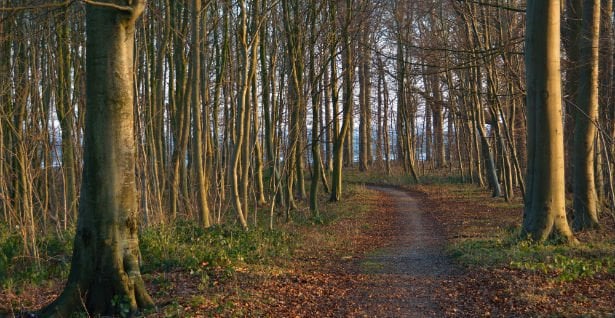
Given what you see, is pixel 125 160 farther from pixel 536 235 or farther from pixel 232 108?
pixel 232 108

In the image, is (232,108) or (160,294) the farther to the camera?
(232,108)

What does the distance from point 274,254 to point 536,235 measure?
16.9ft

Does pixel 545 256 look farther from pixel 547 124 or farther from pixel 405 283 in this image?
pixel 547 124

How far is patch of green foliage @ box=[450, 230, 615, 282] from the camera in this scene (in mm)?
8648

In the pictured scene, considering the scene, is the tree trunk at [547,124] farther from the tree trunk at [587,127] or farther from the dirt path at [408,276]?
the dirt path at [408,276]

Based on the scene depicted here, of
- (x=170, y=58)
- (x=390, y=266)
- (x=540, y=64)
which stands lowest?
(x=390, y=266)

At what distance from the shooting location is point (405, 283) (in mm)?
9047

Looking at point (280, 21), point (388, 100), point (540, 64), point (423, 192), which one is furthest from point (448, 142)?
point (540, 64)

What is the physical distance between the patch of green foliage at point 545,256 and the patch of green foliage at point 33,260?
285 inches

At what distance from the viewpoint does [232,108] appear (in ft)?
59.7

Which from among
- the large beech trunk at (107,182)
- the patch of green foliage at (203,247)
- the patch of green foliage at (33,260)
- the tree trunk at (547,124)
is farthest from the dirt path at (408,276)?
the patch of green foliage at (33,260)

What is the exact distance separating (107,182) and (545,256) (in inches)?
282

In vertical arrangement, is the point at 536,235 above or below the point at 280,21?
below

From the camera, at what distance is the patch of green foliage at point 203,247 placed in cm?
940
